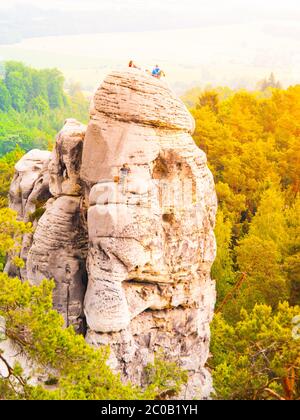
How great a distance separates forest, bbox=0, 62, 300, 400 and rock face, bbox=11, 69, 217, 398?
0.95 meters

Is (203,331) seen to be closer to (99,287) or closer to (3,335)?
(99,287)

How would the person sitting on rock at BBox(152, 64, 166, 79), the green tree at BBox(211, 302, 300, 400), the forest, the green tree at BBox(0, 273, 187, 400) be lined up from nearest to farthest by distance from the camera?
the green tree at BBox(0, 273, 187, 400), the forest, the green tree at BBox(211, 302, 300, 400), the person sitting on rock at BBox(152, 64, 166, 79)

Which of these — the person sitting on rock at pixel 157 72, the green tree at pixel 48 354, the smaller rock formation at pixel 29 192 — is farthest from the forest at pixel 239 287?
the person sitting on rock at pixel 157 72

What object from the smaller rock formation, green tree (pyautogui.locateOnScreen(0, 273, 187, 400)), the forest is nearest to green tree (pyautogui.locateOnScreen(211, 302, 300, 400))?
the forest

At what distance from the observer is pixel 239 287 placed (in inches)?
973

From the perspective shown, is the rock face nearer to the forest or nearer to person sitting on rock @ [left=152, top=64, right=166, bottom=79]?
person sitting on rock @ [left=152, top=64, right=166, bottom=79]

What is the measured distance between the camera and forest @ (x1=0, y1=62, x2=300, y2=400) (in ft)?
42.8

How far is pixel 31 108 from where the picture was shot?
8469cm

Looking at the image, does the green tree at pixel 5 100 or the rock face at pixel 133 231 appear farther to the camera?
the green tree at pixel 5 100

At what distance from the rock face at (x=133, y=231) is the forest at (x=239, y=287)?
0.95 meters

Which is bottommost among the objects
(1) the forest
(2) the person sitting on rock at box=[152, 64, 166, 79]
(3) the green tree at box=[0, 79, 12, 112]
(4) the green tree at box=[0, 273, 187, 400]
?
(3) the green tree at box=[0, 79, 12, 112]

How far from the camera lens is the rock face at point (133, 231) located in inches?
667

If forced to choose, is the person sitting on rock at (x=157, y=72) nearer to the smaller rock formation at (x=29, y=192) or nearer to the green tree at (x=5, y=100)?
the smaller rock formation at (x=29, y=192)

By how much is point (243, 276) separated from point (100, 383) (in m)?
12.5
